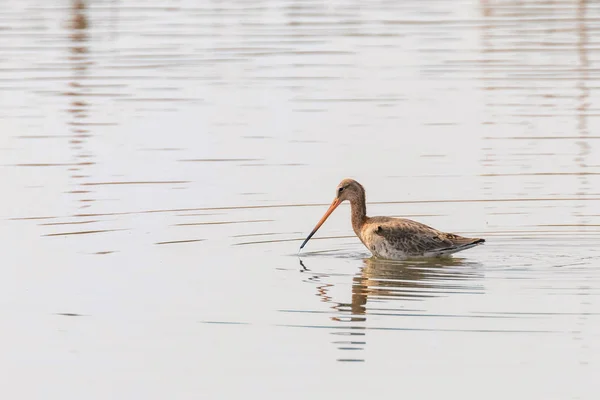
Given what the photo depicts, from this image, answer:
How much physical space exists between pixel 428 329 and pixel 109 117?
448 inches

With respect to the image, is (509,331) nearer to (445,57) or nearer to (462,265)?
(462,265)

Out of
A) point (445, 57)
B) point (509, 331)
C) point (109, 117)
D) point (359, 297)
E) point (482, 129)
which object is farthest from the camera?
point (445, 57)

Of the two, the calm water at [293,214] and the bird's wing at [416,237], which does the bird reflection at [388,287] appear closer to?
the calm water at [293,214]

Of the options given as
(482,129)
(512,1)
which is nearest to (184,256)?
(482,129)

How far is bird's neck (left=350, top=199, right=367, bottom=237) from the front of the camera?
44.7ft

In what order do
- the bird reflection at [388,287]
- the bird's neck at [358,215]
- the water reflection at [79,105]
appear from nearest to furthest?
the bird reflection at [388,287] < the bird's neck at [358,215] < the water reflection at [79,105]

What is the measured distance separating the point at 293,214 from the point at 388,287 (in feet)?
9.54

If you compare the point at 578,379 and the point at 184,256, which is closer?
the point at 578,379

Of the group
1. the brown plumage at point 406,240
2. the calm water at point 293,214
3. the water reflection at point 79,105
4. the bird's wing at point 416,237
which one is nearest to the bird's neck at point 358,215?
the brown plumage at point 406,240

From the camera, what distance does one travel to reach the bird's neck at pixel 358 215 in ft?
44.7

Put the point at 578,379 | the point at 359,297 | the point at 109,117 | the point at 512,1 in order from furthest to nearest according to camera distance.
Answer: the point at 512,1
the point at 109,117
the point at 359,297
the point at 578,379

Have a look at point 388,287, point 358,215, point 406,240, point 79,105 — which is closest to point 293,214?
point 358,215

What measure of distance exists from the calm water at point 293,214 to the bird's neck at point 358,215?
0.92 ft

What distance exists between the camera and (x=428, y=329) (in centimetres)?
1037
